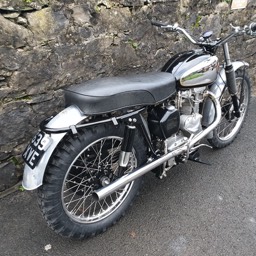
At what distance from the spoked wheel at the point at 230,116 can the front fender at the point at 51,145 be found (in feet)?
5.40

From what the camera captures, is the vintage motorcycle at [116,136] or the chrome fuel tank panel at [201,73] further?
the chrome fuel tank panel at [201,73]

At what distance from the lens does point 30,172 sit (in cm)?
181

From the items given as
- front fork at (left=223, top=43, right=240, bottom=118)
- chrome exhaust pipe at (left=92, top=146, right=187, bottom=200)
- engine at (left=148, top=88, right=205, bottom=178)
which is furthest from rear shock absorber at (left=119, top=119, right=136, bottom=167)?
front fork at (left=223, top=43, right=240, bottom=118)


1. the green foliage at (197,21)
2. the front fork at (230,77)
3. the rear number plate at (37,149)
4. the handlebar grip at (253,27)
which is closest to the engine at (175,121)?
the front fork at (230,77)

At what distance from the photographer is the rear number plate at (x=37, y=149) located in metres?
1.80

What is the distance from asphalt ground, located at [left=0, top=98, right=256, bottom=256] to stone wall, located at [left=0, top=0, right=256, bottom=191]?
53 centimetres

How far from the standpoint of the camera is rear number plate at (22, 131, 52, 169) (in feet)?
5.92

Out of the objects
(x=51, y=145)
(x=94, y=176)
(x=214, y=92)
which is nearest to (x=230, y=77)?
(x=214, y=92)

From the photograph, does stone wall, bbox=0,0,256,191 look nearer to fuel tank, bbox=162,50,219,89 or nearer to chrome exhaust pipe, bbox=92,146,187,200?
fuel tank, bbox=162,50,219,89

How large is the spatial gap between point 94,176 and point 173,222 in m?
0.73

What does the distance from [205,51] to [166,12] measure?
2.74 ft

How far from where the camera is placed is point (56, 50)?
95.3 inches

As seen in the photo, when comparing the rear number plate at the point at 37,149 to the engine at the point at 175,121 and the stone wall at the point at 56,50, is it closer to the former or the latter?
the stone wall at the point at 56,50

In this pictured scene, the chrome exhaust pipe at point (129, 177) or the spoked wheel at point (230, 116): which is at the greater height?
the chrome exhaust pipe at point (129, 177)
